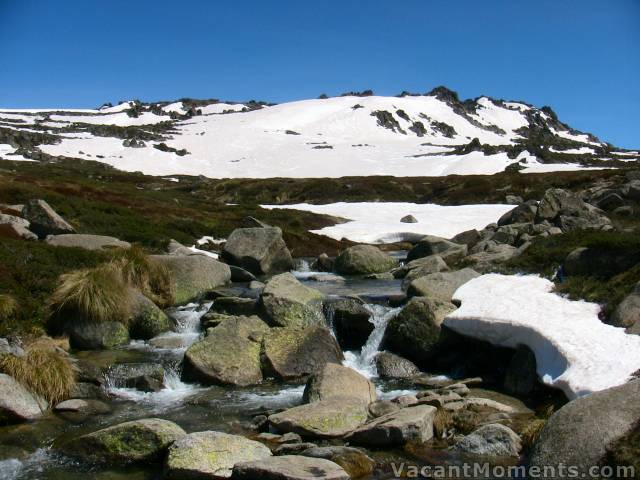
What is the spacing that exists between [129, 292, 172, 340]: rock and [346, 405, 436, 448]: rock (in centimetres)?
879

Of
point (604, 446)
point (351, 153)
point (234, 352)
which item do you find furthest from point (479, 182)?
point (604, 446)

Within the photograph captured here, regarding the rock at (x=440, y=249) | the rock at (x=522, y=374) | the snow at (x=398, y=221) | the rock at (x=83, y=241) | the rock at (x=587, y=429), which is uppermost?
the snow at (x=398, y=221)

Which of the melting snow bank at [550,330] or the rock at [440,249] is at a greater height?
the rock at [440,249]

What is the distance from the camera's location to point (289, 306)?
1720 centimetres

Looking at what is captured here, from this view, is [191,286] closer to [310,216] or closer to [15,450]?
[15,450]

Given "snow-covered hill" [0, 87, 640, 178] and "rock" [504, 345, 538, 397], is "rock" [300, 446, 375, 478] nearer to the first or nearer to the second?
"rock" [504, 345, 538, 397]

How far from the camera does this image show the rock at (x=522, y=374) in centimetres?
1282

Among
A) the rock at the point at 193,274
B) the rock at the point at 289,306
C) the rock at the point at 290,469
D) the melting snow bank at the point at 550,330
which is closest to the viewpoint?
the rock at the point at 290,469

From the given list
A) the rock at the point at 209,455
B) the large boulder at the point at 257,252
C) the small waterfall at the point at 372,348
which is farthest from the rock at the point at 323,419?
the large boulder at the point at 257,252

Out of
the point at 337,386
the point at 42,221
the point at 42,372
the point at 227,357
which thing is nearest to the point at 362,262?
the point at 42,221

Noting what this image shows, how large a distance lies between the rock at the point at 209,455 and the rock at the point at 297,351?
5041 millimetres

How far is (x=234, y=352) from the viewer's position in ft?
49.0

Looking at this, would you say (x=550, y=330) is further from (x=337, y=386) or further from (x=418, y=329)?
(x=337, y=386)

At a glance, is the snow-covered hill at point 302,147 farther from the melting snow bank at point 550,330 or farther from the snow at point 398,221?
the melting snow bank at point 550,330
